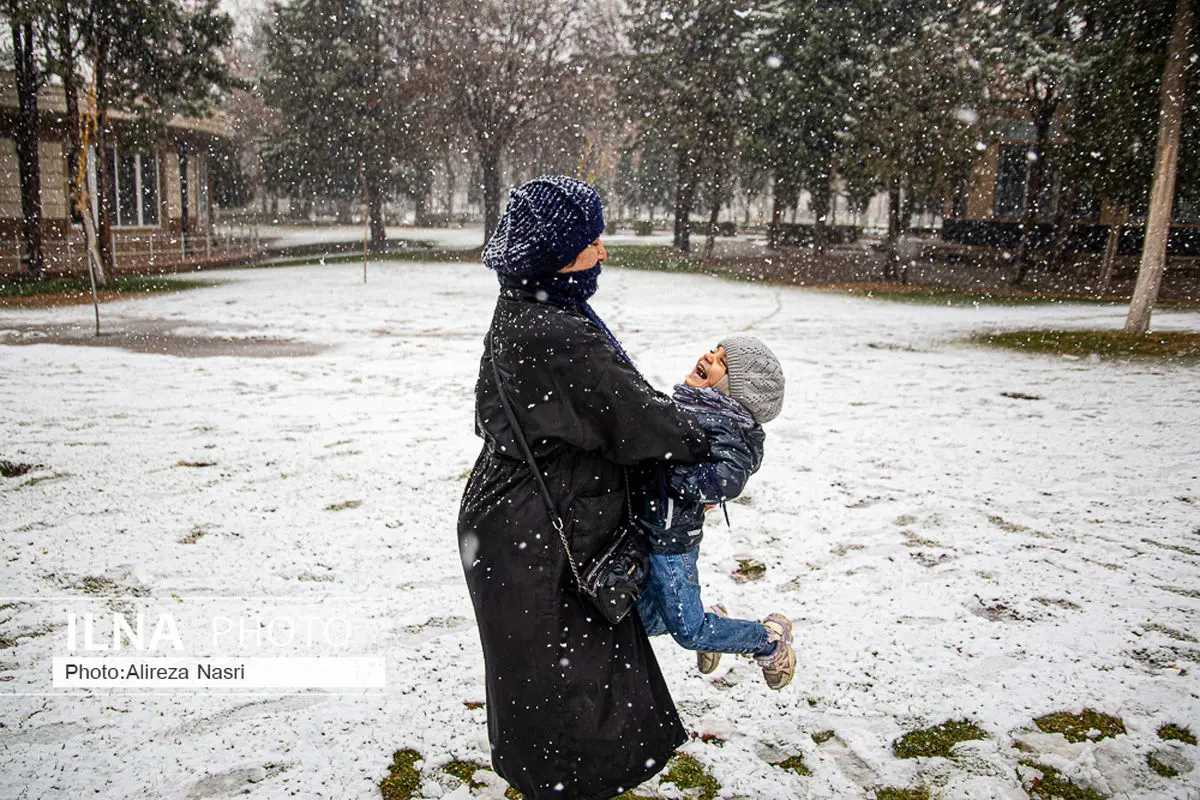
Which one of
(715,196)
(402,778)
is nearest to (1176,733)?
(402,778)

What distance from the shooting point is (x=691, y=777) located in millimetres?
2830

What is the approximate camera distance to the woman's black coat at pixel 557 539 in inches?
74.9

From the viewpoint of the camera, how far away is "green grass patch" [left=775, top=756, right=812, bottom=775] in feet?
9.34

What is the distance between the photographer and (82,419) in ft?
23.7

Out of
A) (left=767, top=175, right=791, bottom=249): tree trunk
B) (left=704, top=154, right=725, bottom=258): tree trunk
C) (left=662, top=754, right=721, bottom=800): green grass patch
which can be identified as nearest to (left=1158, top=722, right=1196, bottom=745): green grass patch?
(left=662, top=754, right=721, bottom=800): green grass patch

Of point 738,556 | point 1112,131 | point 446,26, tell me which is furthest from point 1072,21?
point 738,556

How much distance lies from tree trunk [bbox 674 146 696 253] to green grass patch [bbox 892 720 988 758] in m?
27.8

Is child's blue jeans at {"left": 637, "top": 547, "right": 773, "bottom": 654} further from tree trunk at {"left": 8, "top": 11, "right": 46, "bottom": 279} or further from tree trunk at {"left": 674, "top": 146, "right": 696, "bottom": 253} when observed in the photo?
tree trunk at {"left": 674, "top": 146, "right": 696, "bottom": 253}

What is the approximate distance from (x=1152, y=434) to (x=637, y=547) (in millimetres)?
7042

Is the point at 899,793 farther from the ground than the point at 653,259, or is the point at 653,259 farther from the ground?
the point at 653,259

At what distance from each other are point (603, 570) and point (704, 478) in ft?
1.19

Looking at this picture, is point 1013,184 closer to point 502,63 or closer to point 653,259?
point 653,259

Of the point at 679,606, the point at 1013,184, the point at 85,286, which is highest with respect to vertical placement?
the point at 1013,184

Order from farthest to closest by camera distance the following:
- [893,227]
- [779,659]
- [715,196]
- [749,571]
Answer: [715,196], [893,227], [749,571], [779,659]
